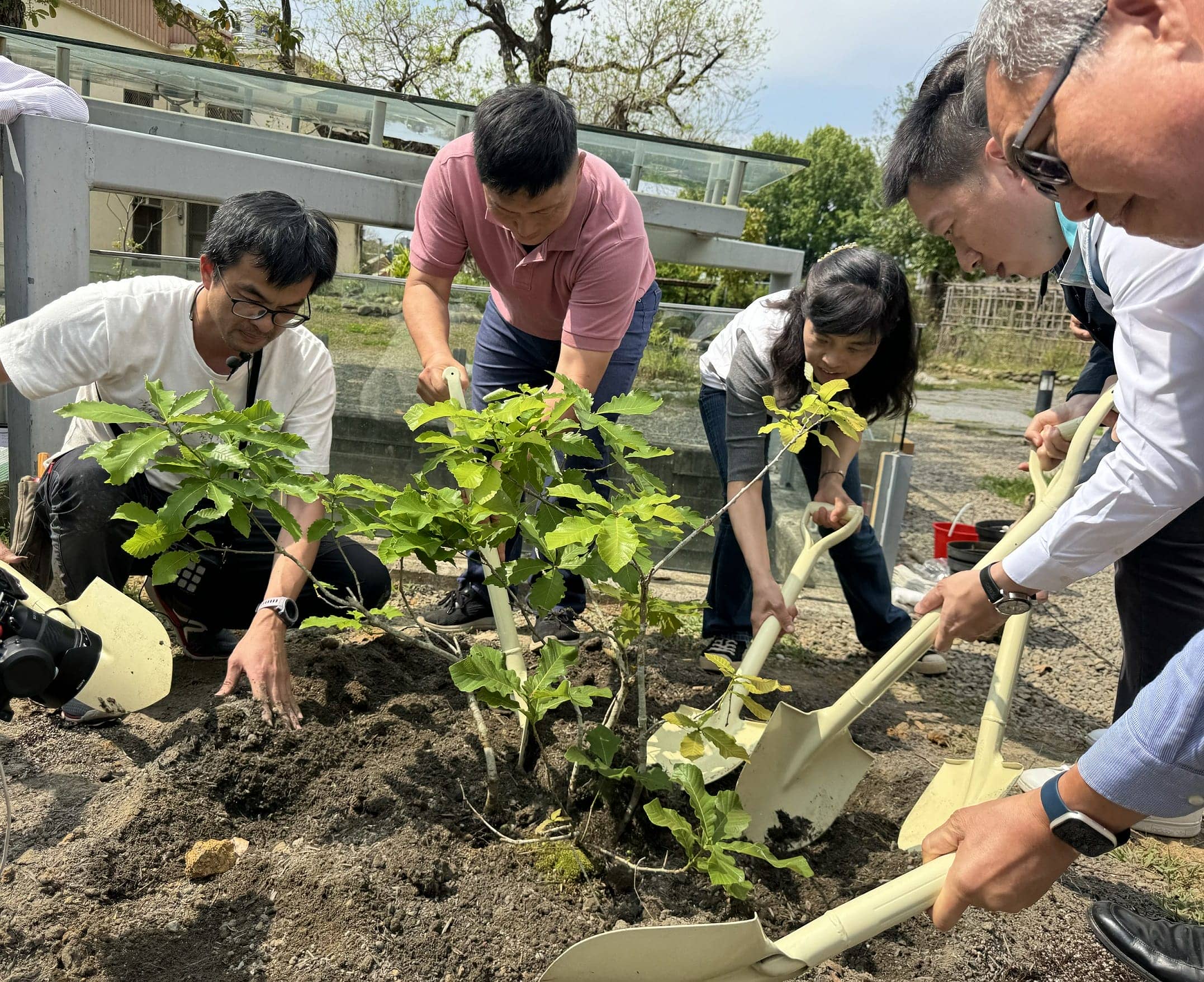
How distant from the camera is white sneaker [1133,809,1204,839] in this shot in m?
2.45

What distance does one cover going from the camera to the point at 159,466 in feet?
5.07

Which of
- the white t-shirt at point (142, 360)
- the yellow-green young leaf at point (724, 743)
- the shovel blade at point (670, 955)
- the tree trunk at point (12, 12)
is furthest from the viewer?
the tree trunk at point (12, 12)

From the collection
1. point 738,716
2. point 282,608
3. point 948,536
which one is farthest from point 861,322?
point 948,536

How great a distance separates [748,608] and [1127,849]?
134cm

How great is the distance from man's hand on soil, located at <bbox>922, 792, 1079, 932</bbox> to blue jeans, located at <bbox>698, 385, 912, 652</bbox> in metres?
1.84

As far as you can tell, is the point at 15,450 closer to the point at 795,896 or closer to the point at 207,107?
the point at 207,107

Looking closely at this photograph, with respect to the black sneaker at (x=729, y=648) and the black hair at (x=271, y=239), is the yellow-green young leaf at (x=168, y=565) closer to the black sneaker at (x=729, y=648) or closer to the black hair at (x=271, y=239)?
the black hair at (x=271, y=239)

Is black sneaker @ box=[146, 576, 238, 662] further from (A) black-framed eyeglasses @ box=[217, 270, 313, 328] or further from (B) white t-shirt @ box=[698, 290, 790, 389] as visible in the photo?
(B) white t-shirt @ box=[698, 290, 790, 389]

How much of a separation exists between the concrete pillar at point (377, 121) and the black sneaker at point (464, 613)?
99.5 inches

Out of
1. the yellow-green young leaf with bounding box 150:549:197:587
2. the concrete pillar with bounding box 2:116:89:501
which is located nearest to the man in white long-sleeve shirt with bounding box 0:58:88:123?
the concrete pillar with bounding box 2:116:89:501

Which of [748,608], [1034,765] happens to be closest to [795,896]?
[1034,765]

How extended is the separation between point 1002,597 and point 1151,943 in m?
0.75

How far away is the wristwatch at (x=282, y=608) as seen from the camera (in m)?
2.18

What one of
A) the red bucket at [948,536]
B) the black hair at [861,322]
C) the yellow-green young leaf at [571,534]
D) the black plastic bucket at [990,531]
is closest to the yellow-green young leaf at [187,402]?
the yellow-green young leaf at [571,534]
